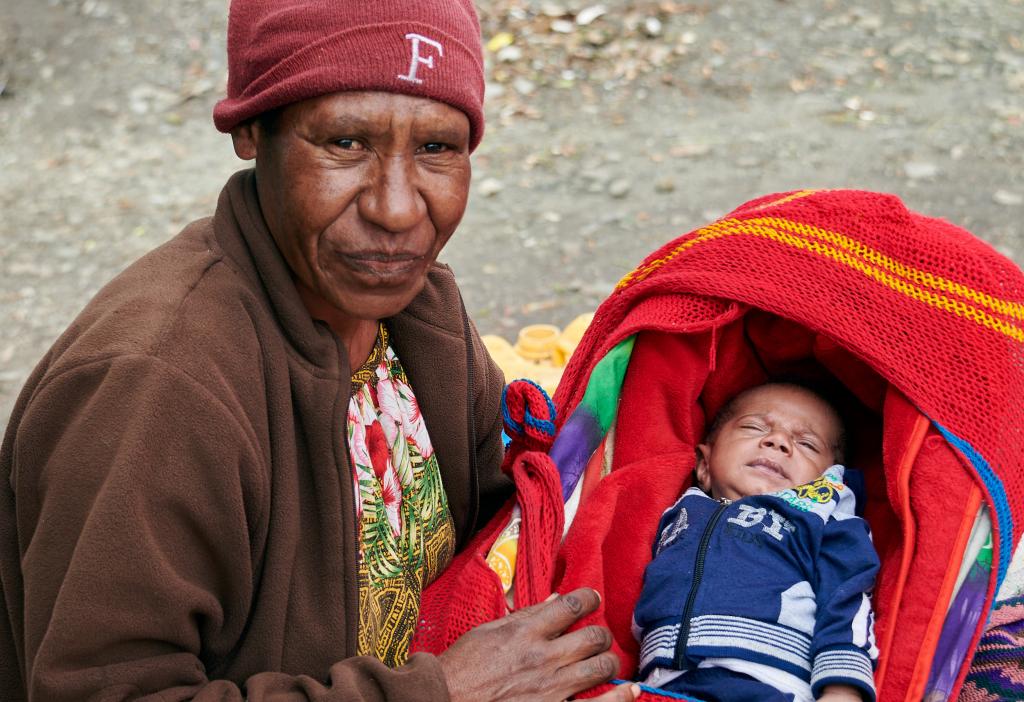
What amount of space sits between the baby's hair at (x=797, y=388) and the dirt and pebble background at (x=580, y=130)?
2632 mm

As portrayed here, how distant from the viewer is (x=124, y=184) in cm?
671

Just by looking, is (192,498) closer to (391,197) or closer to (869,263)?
(391,197)

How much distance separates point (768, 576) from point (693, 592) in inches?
6.4

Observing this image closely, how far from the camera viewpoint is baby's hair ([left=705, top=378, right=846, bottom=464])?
2.65 m

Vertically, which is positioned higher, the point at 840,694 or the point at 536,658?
the point at 536,658

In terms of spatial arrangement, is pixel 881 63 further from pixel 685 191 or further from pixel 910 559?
pixel 910 559

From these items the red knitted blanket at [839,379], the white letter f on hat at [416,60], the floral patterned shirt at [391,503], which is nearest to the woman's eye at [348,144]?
the white letter f on hat at [416,60]

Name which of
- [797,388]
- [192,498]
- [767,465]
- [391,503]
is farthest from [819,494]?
[192,498]

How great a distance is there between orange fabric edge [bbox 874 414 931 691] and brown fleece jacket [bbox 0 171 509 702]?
89 centimetres

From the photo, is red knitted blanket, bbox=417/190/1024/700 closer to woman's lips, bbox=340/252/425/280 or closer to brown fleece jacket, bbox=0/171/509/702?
brown fleece jacket, bbox=0/171/509/702

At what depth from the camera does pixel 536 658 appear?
1955 mm

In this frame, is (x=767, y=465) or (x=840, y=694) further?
(x=767, y=465)

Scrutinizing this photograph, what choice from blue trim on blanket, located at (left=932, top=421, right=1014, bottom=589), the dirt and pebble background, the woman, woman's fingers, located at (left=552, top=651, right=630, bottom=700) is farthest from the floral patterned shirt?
the dirt and pebble background

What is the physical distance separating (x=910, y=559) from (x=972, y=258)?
671 millimetres
